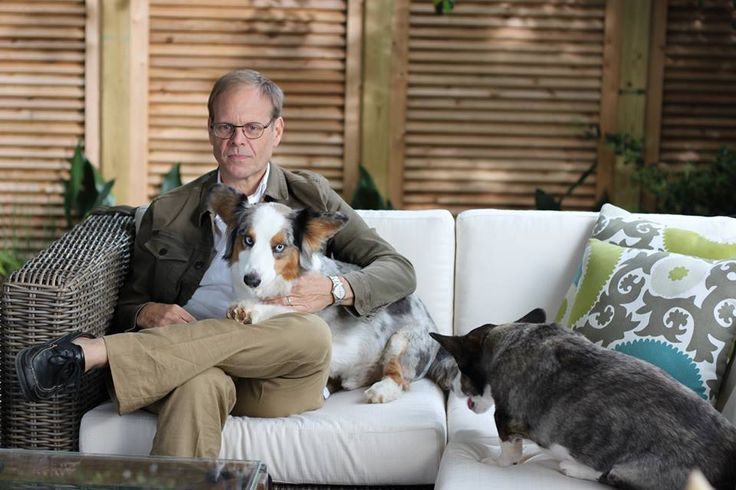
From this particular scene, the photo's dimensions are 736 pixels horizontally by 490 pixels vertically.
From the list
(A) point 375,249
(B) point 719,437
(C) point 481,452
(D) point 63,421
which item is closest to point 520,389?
(C) point 481,452

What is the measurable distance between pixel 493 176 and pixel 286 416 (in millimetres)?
2911

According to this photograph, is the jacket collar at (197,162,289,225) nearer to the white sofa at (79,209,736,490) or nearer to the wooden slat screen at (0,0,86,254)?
A: the white sofa at (79,209,736,490)

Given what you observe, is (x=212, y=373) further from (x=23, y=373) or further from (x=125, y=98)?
(x=125, y=98)

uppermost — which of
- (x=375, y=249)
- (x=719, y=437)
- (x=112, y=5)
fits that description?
(x=112, y=5)

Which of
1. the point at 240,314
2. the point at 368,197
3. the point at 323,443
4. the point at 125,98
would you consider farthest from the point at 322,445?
the point at 125,98

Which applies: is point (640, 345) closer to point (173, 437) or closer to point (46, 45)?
point (173, 437)

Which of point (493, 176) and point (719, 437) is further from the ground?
point (493, 176)

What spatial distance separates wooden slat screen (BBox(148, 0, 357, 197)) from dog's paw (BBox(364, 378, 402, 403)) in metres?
2.65

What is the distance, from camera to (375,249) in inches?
119

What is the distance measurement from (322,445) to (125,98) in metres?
3.20

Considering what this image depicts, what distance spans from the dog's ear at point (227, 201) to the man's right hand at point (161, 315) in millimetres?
269

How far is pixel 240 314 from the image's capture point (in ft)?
8.78

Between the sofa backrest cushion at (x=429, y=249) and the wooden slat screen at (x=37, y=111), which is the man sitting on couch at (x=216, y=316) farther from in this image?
the wooden slat screen at (x=37, y=111)

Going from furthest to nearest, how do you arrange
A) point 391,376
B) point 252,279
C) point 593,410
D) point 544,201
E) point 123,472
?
point 544,201, point 391,376, point 252,279, point 593,410, point 123,472
